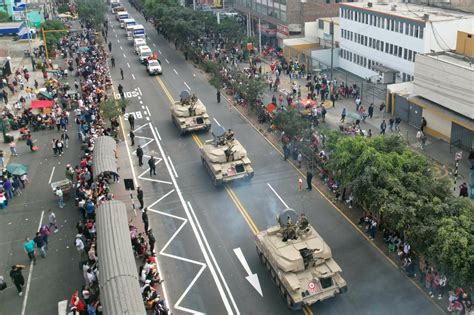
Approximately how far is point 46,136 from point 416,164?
3020cm

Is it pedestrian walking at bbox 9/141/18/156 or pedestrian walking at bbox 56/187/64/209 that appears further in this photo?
pedestrian walking at bbox 9/141/18/156

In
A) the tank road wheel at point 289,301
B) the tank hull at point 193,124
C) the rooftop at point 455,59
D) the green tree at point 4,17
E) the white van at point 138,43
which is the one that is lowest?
the tank road wheel at point 289,301

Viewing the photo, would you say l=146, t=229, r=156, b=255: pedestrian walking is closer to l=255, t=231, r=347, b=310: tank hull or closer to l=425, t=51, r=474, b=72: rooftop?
l=255, t=231, r=347, b=310: tank hull

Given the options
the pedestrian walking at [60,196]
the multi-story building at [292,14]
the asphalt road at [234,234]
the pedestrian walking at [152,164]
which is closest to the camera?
the asphalt road at [234,234]

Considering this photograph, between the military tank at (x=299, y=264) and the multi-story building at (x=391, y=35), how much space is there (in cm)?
2977

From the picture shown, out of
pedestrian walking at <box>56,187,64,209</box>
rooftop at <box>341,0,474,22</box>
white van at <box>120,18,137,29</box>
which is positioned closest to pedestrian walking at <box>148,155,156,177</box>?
pedestrian walking at <box>56,187,64,209</box>

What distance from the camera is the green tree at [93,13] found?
8506 centimetres

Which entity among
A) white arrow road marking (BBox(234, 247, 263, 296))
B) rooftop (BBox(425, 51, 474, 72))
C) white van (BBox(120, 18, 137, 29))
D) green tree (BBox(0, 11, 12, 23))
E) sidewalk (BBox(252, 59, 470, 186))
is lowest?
white arrow road marking (BBox(234, 247, 263, 296))

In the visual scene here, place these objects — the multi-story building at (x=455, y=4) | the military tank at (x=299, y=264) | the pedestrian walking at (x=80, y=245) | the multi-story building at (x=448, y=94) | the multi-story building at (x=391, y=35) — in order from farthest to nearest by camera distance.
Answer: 1. the multi-story building at (x=455, y=4)
2. the multi-story building at (x=391, y=35)
3. the multi-story building at (x=448, y=94)
4. the pedestrian walking at (x=80, y=245)
5. the military tank at (x=299, y=264)

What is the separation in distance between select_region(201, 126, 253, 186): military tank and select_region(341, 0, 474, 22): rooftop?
24957 mm

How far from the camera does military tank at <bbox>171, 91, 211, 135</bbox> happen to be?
42.2 metres

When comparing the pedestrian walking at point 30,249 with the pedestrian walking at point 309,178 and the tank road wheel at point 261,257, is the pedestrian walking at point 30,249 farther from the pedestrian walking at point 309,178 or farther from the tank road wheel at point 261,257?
the pedestrian walking at point 309,178

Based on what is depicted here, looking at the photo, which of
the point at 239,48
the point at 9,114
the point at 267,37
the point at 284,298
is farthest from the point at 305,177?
the point at 267,37

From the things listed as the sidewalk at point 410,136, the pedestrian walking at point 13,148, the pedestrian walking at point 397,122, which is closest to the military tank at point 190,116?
the sidewalk at point 410,136
